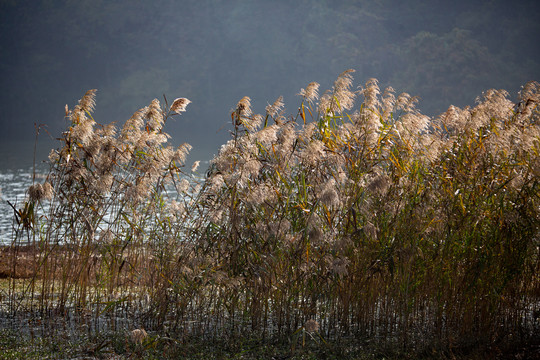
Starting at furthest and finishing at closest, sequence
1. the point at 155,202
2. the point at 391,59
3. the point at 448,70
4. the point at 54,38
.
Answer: the point at 54,38, the point at 391,59, the point at 448,70, the point at 155,202

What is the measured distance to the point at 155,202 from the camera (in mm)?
5238

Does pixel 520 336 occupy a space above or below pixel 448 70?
below

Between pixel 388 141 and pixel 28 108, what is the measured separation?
331 ft

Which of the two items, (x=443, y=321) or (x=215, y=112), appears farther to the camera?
(x=215, y=112)

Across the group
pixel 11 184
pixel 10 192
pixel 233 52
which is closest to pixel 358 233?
pixel 10 192

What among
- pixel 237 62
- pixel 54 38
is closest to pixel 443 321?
pixel 237 62

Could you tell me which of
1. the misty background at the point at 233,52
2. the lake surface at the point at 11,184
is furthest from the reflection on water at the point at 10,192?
the misty background at the point at 233,52

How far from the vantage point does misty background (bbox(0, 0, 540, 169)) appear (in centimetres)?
8044

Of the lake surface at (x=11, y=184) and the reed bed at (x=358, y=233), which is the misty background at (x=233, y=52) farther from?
the reed bed at (x=358, y=233)

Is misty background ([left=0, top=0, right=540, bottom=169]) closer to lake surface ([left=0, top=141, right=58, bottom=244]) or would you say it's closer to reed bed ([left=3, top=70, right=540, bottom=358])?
lake surface ([left=0, top=141, right=58, bottom=244])

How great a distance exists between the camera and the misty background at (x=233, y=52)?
80.4 meters

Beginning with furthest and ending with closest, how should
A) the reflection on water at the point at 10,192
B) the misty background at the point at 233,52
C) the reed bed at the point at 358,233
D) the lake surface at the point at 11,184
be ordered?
1. the misty background at the point at 233,52
2. the lake surface at the point at 11,184
3. the reflection on water at the point at 10,192
4. the reed bed at the point at 358,233

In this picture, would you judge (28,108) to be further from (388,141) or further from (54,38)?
(388,141)

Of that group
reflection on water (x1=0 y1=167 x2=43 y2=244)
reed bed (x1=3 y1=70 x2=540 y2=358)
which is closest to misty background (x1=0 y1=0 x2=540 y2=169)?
reflection on water (x1=0 y1=167 x2=43 y2=244)
